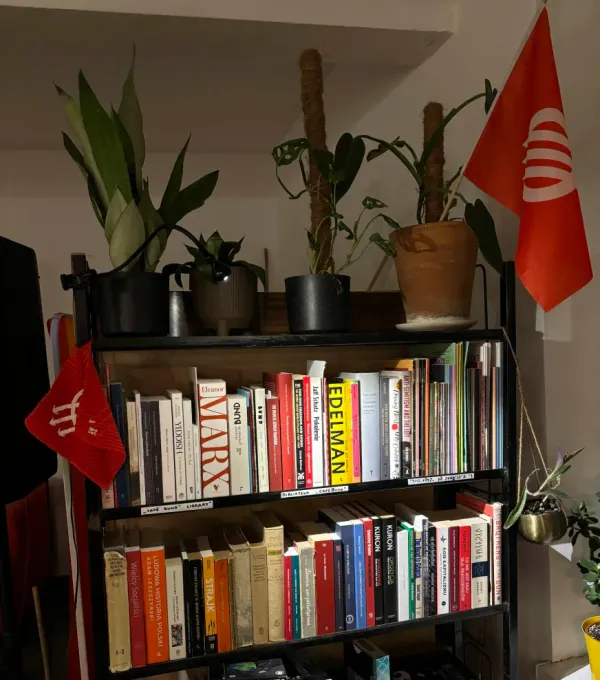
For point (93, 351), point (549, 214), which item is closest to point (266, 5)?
point (549, 214)

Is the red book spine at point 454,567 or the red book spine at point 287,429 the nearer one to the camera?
the red book spine at point 287,429

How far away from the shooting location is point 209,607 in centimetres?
133

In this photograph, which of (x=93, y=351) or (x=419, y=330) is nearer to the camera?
(x=93, y=351)

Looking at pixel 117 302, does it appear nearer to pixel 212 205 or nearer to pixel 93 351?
pixel 93 351

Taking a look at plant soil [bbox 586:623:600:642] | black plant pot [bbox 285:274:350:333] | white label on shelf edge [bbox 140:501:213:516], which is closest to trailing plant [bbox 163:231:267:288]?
black plant pot [bbox 285:274:350:333]

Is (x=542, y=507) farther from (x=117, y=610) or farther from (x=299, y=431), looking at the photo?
(x=117, y=610)

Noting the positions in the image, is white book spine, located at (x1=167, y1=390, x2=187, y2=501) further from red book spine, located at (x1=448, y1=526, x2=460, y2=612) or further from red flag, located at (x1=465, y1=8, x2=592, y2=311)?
red flag, located at (x1=465, y1=8, x2=592, y2=311)

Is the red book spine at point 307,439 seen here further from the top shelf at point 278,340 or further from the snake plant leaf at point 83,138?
the snake plant leaf at point 83,138

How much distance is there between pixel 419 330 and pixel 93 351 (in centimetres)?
74

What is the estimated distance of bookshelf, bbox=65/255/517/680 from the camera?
1233 mm

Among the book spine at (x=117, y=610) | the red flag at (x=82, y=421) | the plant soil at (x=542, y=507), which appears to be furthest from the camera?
the plant soil at (x=542, y=507)

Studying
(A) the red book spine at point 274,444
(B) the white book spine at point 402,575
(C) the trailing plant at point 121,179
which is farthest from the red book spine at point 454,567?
(C) the trailing plant at point 121,179

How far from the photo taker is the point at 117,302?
3.94 feet

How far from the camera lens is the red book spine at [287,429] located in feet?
4.49
